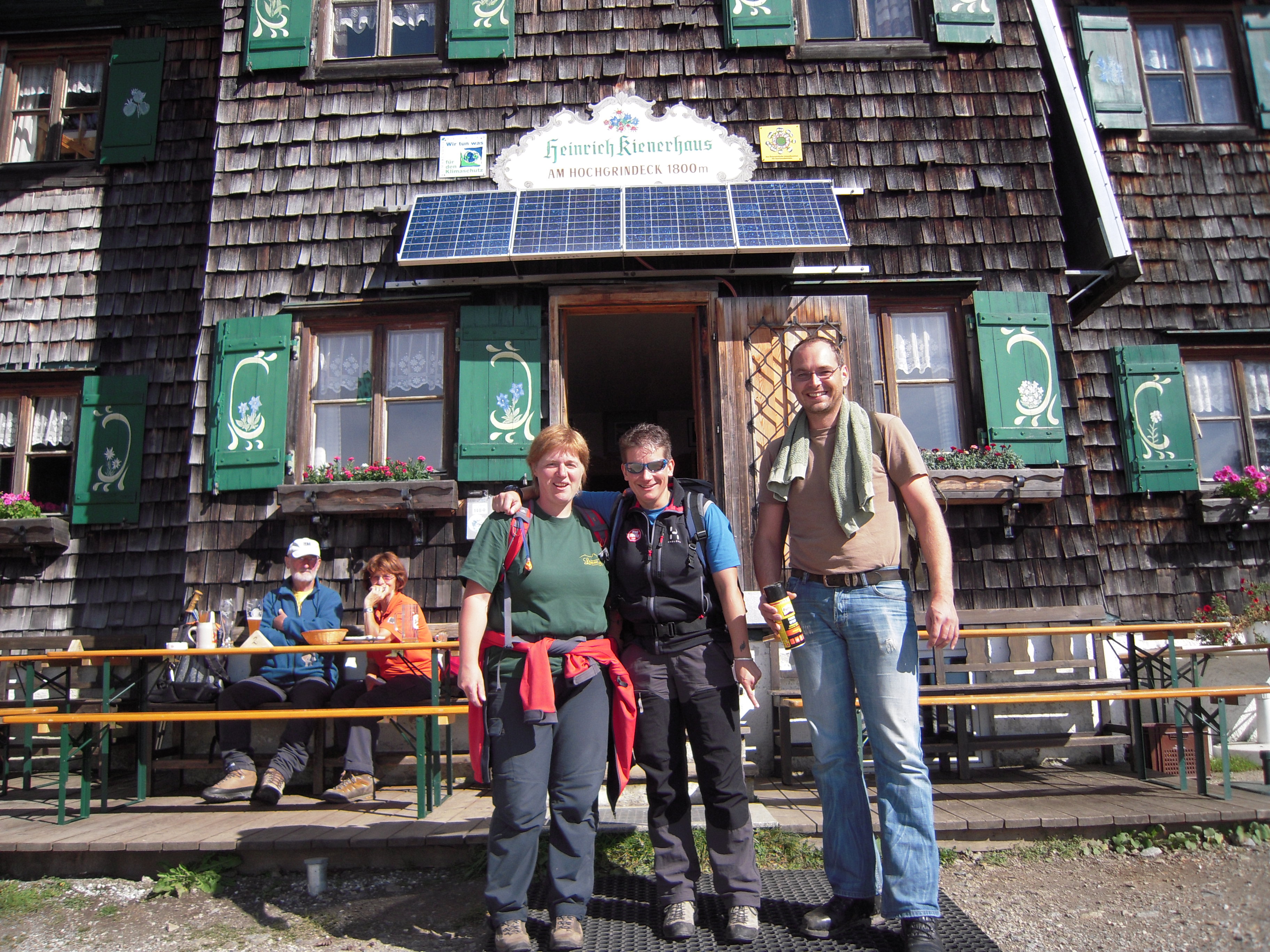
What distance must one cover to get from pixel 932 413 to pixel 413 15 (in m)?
4.78

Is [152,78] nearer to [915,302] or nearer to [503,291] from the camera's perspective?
[503,291]

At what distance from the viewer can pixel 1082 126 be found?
5902mm

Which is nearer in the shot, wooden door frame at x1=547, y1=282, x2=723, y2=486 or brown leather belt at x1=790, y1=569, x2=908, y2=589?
brown leather belt at x1=790, y1=569, x2=908, y2=589

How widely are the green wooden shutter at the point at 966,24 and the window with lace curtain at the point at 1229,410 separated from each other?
2911 mm

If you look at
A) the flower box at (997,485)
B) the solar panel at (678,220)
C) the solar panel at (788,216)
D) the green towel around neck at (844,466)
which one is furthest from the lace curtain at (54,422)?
the flower box at (997,485)

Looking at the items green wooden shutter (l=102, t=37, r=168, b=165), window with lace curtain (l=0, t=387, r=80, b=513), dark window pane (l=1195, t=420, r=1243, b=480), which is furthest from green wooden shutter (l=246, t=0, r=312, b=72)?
dark window pane (l=1195, t=420, r=1243, b=480)

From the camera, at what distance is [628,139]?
579 cm

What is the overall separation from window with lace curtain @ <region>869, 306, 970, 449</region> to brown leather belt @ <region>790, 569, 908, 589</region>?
322cm

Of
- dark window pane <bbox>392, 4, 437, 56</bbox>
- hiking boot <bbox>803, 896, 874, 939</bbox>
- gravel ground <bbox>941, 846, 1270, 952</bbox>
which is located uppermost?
dark window pane <bbox>392, 4, 437, 56</bbox>

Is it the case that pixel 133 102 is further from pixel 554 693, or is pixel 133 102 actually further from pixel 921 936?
pixel 921 936

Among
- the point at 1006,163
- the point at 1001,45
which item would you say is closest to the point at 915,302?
the point at 1006,163

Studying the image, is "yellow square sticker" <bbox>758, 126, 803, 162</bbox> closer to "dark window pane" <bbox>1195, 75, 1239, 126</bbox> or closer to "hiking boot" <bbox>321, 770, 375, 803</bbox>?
"dark window pane" <bbox>1195, 75, 1239, 126</bbox>

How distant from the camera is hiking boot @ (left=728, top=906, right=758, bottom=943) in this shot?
254 cm

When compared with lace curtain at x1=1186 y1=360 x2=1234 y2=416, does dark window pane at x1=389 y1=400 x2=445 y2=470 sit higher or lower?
lower
